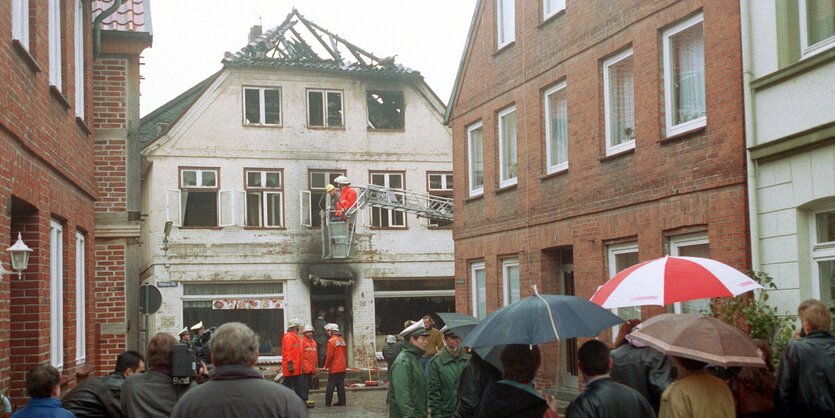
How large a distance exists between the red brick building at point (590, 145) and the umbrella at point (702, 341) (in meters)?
7.95

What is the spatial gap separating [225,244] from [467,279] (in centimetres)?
1176

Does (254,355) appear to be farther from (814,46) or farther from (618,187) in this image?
(618,187)

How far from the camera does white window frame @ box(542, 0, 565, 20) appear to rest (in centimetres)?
2069

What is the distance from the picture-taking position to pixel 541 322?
6.81 metres

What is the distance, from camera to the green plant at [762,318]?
42.7 feet

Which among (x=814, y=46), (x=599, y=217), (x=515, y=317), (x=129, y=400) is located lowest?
(x=129, y=400)

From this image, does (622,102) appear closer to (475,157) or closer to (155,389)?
(475,157)

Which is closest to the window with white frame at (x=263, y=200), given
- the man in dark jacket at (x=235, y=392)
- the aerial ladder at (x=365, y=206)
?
the aerial ladder at (x=365, y=206)

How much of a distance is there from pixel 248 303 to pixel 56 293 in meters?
21.8

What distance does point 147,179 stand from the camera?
36125 mm

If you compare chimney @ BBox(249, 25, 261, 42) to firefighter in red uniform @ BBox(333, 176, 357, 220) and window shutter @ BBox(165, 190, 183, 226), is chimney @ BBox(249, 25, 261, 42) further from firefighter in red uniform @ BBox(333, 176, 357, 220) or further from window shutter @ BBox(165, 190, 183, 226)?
firefighter in red uniform @ BBox(333, 176, 357, 220)

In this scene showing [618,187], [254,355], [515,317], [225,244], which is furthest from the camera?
[225,244]

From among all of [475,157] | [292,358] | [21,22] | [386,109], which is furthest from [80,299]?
[386,109]

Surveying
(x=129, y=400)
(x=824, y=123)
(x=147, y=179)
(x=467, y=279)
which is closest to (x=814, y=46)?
(x=824, y=123)
